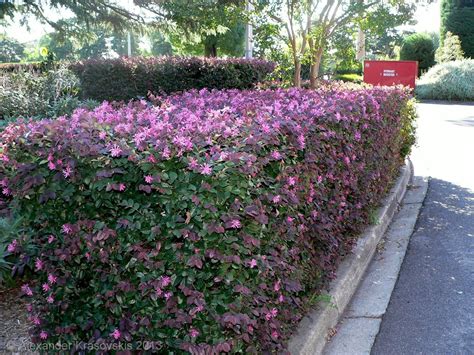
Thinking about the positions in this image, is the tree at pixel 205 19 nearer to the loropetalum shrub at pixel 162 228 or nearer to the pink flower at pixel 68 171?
the loropetalum shrub at pixel 162 228

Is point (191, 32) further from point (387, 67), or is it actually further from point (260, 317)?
point (260, 317)

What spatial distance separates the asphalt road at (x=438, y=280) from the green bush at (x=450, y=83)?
578 inches

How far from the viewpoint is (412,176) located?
25.5 feet

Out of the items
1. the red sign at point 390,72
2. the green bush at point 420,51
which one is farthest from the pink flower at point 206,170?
the green bush at point 420,51

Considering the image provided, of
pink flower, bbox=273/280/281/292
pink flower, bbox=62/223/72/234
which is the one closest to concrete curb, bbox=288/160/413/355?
pink flower, bbox=273/280/281/292

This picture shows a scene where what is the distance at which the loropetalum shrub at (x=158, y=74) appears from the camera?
10852 mm

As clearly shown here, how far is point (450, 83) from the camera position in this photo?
2191 centimetres

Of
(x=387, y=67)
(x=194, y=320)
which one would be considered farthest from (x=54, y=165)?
(x=387, y=67)

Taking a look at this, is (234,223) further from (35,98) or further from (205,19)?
(205,19)

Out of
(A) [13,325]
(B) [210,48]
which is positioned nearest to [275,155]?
(A) [13,325]

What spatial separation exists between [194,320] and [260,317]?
347 millimetres

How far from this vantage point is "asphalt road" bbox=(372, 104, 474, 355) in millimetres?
3307

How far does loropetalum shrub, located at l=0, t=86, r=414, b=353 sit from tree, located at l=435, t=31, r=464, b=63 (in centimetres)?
2529

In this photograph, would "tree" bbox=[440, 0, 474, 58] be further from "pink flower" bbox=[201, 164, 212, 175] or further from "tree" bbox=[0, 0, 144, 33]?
"pink flower" bbox=[201, 164, 212, 175]
